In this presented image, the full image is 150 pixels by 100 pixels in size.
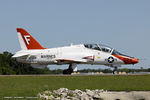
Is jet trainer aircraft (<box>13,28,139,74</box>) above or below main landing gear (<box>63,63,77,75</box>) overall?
above

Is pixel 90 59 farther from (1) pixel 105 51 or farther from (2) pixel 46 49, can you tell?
(2) pixel 46 49

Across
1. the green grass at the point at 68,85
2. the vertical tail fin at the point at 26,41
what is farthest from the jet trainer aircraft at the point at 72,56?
the green grass at the point at 68,85

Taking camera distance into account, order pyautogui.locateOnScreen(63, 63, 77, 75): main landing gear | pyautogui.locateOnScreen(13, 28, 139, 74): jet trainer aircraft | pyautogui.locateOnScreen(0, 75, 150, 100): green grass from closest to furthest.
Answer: pyautogui.locateOnScreen(0, 75, 150, 100): green grass < pyautogui.locateOnScreen(13, 28, 139, 74): jet trainer aircraft < pyautogui.locateOnScreen(63, 63, 77, 75): main landing gear

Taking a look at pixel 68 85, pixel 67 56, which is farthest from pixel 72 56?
pixel 68 85

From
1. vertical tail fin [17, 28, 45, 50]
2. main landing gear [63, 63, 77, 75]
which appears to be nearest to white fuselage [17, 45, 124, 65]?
main landing gear [63, 63, 77, 75]

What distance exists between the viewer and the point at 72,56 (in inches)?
1593

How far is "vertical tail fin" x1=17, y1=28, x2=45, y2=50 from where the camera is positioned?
42875mm

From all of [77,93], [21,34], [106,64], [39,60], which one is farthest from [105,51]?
[77,93]

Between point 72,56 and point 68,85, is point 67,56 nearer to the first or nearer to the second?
point 72,56

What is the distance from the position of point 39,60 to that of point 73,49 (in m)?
4.25

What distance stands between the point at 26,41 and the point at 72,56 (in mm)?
6439

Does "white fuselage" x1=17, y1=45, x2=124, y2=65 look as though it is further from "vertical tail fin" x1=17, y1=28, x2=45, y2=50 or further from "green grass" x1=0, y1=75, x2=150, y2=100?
"green grass" x1=0, y1=75, x2=150, y2=100

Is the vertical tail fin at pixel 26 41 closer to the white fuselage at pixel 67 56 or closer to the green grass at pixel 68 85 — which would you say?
the white fuselage at pixel 67 56

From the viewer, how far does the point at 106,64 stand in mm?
40844
